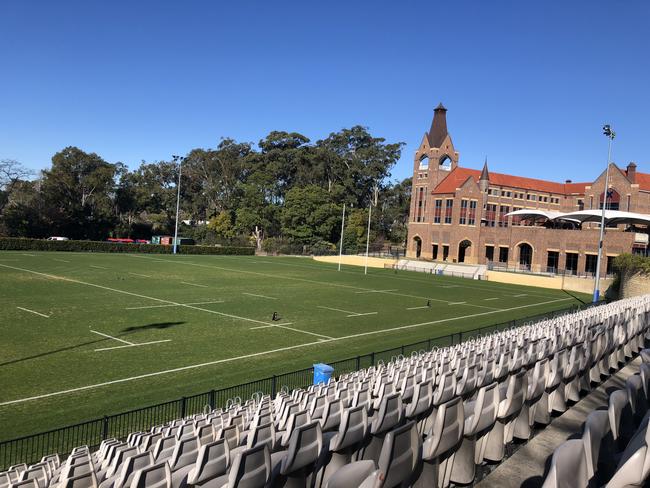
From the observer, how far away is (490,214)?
85.2 meters

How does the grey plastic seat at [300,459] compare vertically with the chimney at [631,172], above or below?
below

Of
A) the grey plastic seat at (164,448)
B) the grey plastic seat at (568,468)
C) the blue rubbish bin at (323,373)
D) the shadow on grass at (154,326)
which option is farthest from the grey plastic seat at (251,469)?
the shadow on grass at (154,326)

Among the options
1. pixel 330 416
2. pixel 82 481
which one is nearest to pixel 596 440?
pixel 330 416

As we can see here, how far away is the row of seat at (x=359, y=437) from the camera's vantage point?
16.1 feet

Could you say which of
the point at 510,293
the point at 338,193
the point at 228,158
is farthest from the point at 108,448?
the point at 228,158

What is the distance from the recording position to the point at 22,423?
12461 mm

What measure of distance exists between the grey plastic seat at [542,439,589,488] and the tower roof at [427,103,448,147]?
285ft

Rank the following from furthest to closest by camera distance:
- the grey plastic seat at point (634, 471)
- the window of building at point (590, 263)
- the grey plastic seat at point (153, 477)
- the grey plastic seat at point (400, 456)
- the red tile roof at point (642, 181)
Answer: the red tile roof at point (642, 181)
the window of building at point (590, 263)
the grey plastic seat at point (400, 456)
the grey plastic seat at point (153, 477)
the grey plastic seat at point (634, 471)

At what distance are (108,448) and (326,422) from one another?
3.04m

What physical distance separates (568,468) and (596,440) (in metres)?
1.21

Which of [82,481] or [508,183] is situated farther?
[508,183]

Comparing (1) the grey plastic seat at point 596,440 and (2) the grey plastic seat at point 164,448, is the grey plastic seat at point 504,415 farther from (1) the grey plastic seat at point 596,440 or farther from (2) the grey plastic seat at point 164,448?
(2) the grey plastic seat at point 164,448

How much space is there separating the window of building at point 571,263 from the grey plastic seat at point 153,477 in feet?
225

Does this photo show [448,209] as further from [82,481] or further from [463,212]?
[82,481]
